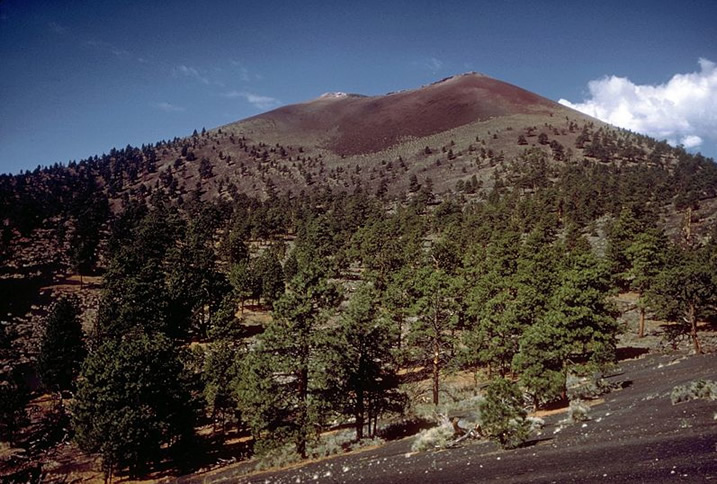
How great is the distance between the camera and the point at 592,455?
11.1 metres

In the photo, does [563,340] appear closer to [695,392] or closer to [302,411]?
[695,392]

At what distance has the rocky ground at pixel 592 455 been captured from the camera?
933cm

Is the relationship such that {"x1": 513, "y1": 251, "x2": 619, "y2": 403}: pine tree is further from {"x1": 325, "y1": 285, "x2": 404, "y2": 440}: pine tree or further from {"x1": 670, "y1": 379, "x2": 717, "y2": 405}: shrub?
{"x1": 325, "y1": 285, "x2": 404, "y2": 440}: pine tree

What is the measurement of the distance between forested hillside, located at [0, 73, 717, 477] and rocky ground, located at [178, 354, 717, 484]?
186 centimetres

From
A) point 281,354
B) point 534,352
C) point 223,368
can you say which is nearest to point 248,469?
point 281,354

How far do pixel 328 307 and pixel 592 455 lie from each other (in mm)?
14458

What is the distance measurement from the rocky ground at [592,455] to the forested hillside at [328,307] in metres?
1.86

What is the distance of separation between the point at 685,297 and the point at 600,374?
11793mm

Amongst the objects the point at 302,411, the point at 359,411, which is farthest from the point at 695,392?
the point at 302,411

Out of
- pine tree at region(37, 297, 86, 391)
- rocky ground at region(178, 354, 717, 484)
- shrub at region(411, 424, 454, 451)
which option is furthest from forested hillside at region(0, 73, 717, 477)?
shrub at region(411, 424, 454, 451)

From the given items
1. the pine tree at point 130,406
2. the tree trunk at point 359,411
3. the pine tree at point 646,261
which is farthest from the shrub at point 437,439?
the pine tree at point 646,261

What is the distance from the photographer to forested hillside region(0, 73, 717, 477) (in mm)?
23781

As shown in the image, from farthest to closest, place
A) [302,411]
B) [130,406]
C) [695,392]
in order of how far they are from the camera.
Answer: [130,406], [302,411], [695,392]

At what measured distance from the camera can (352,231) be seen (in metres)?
99.4
